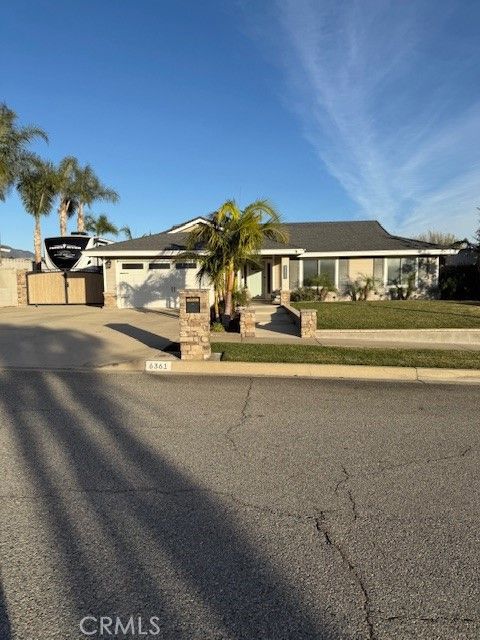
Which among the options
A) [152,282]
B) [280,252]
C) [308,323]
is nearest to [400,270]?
[280,252]

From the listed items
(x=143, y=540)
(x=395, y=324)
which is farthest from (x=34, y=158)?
A: (x=143, y=540)

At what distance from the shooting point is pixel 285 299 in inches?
770

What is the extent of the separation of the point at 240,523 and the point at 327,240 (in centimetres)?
2247

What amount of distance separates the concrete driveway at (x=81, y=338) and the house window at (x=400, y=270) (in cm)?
1153

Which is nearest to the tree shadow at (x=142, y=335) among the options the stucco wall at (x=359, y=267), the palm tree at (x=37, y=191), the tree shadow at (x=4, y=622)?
the tree shadow at (x=4, y=622)

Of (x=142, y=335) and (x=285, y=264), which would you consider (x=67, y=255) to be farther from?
(x=142, y=335)

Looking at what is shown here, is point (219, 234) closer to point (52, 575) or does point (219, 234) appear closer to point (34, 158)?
point (52, 575)

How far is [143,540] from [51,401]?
13.1ft

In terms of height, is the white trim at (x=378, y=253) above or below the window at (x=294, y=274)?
above

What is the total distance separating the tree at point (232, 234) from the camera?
13133mm

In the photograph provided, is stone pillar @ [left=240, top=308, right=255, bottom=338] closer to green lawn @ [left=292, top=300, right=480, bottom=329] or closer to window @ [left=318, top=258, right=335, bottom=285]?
green lawn @ [left=292, top=300, right=480, bottom=329]

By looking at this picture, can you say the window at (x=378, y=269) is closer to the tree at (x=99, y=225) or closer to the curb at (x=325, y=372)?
the curb at (x=325, y=372)

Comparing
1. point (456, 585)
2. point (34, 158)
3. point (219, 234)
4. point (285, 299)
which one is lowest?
point (456, 585)

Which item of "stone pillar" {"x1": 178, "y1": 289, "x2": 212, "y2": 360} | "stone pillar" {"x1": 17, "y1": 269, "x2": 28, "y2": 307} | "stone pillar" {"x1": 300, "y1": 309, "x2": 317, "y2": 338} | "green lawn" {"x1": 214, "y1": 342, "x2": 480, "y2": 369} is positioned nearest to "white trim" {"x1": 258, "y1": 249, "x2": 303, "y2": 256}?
"stone pillar" {"x1": 300, "y1": 309, "x2": 317, "y2": 338}
